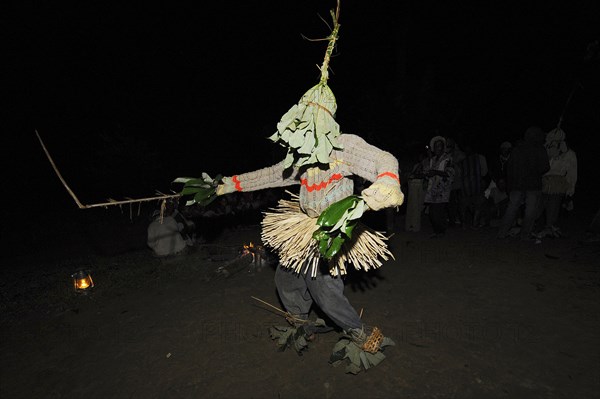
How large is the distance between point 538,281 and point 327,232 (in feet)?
11.7

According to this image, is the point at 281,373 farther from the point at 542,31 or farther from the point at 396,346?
the point at 542,31

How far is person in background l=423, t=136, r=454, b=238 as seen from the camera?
6.24 meters

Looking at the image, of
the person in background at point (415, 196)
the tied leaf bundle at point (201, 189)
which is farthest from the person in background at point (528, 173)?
the tied leaf bundle at point (201, 189)

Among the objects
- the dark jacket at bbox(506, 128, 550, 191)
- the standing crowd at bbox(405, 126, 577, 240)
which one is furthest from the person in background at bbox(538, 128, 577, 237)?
the dark jacket at bbox(506, 128, 550, 191)

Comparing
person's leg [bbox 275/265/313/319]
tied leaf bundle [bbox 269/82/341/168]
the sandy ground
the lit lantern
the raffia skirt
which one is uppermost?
tied leaf bundle [bbox 269/82/341/168]

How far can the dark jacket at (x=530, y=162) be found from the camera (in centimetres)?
545

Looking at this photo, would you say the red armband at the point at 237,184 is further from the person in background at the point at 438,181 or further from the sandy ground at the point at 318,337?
the person in background at the point at 438,181

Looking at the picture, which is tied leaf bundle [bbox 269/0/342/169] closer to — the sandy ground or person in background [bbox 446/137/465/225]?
the sandy ground

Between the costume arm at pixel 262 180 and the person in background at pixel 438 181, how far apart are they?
166 inches

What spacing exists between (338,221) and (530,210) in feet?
16.9

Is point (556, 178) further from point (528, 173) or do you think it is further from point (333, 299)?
point (333, 299)

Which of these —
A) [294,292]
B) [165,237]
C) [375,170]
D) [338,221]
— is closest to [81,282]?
[165,237]

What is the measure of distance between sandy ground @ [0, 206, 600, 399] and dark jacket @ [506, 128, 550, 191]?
1031 mm

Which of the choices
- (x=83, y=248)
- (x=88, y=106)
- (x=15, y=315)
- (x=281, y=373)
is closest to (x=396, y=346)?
(x=281, y=373)
